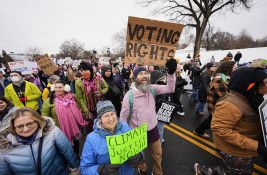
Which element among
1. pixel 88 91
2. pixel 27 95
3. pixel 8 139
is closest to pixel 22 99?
pixel 27 95

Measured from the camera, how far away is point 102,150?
190 centimetres

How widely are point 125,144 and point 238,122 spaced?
126cm

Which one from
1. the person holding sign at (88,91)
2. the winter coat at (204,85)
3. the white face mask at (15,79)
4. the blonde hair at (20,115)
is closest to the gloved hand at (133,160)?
the blonde hair at (20,115)

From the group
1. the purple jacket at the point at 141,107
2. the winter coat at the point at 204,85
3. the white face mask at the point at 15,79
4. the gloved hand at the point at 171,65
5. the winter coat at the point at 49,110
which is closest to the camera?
the gloved hand at the point at 171,65

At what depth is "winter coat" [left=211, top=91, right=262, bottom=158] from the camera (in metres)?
1.88

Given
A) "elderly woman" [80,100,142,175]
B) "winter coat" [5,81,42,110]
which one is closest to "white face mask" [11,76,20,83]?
"winter coat" [5,81,42,110]

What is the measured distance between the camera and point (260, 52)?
55.5 feet

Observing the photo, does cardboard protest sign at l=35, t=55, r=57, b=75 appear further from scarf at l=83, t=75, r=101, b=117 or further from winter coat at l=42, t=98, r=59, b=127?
winter coat at l=42, t=98, r=59, b=127

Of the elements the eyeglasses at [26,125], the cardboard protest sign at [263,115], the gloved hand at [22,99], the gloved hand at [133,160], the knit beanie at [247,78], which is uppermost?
the knit beanie at [247,78]

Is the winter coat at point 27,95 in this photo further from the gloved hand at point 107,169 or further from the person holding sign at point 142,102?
the gloved hand at point 107,169

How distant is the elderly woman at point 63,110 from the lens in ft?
10.3

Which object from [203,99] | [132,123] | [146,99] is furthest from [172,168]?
[203,99]

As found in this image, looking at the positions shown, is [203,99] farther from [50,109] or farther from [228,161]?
[50,109]

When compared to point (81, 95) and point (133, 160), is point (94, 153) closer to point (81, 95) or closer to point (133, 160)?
point (133, 160)
